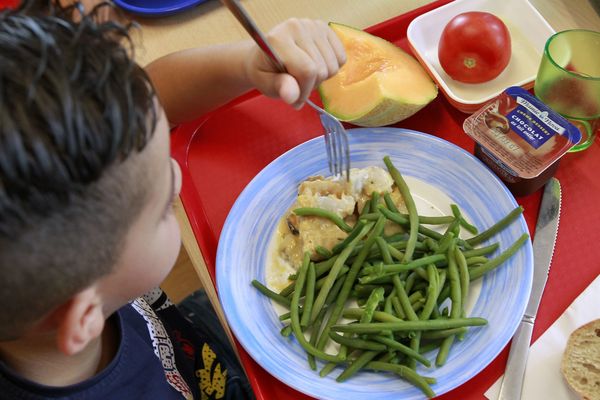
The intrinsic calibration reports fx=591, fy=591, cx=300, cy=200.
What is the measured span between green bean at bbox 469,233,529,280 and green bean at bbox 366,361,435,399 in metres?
0.19

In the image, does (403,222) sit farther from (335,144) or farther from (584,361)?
(584,361)

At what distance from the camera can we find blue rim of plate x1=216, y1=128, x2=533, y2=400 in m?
0.83

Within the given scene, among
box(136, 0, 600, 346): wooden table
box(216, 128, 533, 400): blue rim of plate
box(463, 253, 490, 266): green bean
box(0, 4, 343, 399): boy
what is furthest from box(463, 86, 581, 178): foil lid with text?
box(0, 4, 343, 399): boy

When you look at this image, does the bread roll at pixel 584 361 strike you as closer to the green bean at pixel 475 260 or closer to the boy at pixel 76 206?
the green bean at pixel 475 260

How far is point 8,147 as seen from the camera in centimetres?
45

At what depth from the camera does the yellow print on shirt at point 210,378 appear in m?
1.09

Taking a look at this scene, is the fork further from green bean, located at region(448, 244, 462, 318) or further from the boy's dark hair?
the boy's dark hair

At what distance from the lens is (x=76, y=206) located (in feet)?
1.71

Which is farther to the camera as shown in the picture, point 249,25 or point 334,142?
point 334,142

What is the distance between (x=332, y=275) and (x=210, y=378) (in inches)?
14.8

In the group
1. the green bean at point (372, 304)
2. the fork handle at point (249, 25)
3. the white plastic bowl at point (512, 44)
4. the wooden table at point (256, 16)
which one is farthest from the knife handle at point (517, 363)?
the wooden table at point (256, 16)

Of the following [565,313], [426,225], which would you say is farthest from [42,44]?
[565,313]

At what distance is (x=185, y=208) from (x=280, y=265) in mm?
221

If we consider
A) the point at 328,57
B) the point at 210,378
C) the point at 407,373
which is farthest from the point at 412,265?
the point at 210,378
